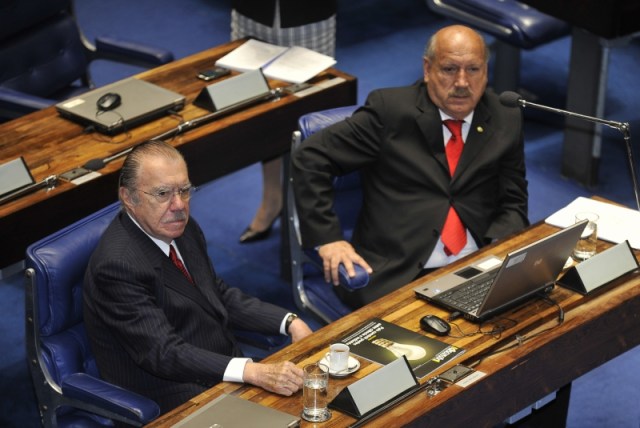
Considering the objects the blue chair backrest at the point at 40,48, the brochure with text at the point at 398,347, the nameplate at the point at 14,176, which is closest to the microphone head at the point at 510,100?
the brochure with text at the point at 398,347

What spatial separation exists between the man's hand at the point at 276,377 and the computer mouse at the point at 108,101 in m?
1.95

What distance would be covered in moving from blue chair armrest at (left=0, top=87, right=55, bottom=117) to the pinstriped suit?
1752 mm

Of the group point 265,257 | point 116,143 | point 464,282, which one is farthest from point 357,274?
point 265,257

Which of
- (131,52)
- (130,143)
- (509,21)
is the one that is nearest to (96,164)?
(130,143)

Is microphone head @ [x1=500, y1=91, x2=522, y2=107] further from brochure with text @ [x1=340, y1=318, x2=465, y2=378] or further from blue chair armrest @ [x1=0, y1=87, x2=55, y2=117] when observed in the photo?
blue chair armrest @ [x1=0, y1=87, x2=55, y2=117]

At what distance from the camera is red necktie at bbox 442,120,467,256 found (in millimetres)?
4703

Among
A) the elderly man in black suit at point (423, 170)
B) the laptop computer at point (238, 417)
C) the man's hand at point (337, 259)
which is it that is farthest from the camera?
the elderly man in black suit at point (423, 170)

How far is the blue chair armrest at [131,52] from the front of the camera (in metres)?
6.09

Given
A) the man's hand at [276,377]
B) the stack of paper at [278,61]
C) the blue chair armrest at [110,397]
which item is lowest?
the blue chair armrest at [110,397]

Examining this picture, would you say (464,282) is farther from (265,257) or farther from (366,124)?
(265,257)

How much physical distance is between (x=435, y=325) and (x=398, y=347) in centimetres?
16

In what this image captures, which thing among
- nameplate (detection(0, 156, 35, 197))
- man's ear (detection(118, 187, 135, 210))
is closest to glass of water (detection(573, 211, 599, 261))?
man's ear (detection(118, 187, 135, 210))

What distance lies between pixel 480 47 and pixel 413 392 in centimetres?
155

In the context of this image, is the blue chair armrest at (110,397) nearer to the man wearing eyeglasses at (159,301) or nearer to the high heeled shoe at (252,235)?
the man wearing eyeglasses at (159,301)
